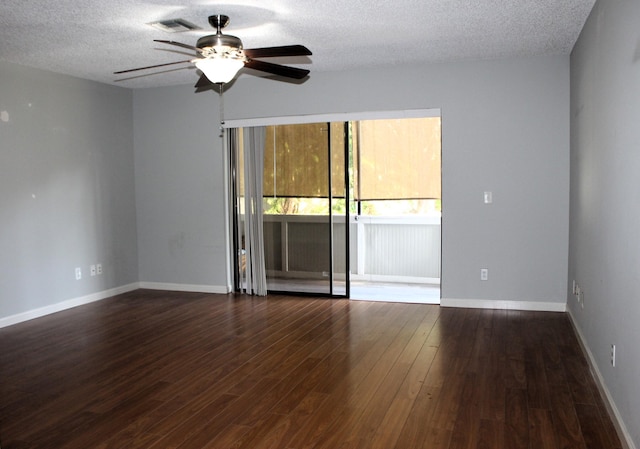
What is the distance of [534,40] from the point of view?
15.3ft

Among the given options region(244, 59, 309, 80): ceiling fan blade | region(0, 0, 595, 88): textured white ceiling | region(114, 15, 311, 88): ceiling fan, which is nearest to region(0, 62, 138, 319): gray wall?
region(0, 0, 595, 88): textured white ceiling

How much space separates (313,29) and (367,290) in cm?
338

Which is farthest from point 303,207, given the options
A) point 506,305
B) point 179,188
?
point 506,305

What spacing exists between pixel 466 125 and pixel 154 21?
307 centimetres

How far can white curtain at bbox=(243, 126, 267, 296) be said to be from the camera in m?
6.34

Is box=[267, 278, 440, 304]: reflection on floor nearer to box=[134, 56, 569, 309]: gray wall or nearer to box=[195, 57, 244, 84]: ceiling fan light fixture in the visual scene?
box=[134, 56, 569, 309]: gray wall

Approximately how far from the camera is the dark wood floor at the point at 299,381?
2.82 meters

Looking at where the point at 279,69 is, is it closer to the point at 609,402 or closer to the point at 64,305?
the point at 609,402

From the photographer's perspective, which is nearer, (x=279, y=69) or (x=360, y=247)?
(x=279, y=69)

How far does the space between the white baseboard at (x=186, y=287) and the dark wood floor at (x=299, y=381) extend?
40.1 inches

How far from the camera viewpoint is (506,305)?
548 centimetres

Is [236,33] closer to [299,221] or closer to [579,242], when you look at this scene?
[299,221]

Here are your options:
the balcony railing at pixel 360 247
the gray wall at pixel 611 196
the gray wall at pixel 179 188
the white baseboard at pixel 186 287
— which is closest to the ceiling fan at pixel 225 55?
the gray wall at pixel 611 196

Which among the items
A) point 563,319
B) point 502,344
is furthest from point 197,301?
point 563,319
